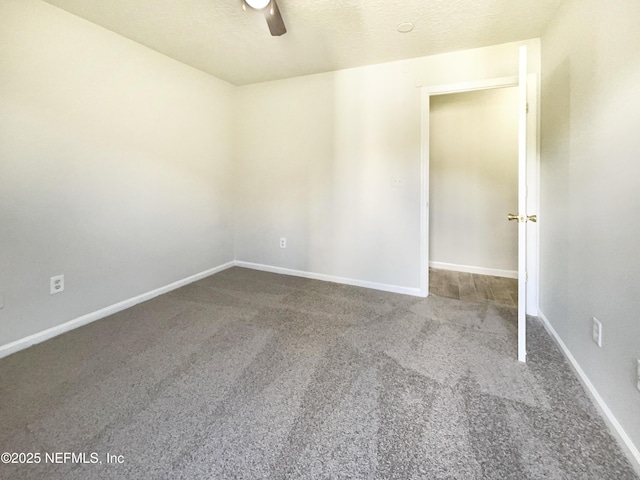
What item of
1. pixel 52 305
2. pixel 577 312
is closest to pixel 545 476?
pixel 577 312

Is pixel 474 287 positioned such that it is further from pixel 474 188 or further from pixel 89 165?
pixel 89 165

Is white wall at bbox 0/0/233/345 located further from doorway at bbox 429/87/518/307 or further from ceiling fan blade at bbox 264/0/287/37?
doorway at bbox 429/87/518/307

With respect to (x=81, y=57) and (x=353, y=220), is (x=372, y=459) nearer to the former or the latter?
(x=353, y=220)

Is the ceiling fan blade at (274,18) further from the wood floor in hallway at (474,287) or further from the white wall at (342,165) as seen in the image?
the wood floor in hallway at (474,287)

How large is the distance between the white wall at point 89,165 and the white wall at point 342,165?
0.74 meters

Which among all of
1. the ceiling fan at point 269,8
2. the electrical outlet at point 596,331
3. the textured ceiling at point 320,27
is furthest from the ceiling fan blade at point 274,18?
the electrical outlet at point 596,331

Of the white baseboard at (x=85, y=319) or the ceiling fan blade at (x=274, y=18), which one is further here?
the white baseboard at (x=85, y=319)

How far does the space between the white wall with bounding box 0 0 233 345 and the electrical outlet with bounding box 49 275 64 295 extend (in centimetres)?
4

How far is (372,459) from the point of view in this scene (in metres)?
1.19

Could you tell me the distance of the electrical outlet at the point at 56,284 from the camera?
2164 millimetres

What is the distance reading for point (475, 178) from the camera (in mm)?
3760

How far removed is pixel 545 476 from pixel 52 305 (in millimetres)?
3118

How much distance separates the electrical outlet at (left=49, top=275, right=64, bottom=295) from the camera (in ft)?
7.10

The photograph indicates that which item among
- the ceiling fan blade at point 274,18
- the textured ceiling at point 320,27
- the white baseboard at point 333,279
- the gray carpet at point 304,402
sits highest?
the textured ceiling at point 320,27
